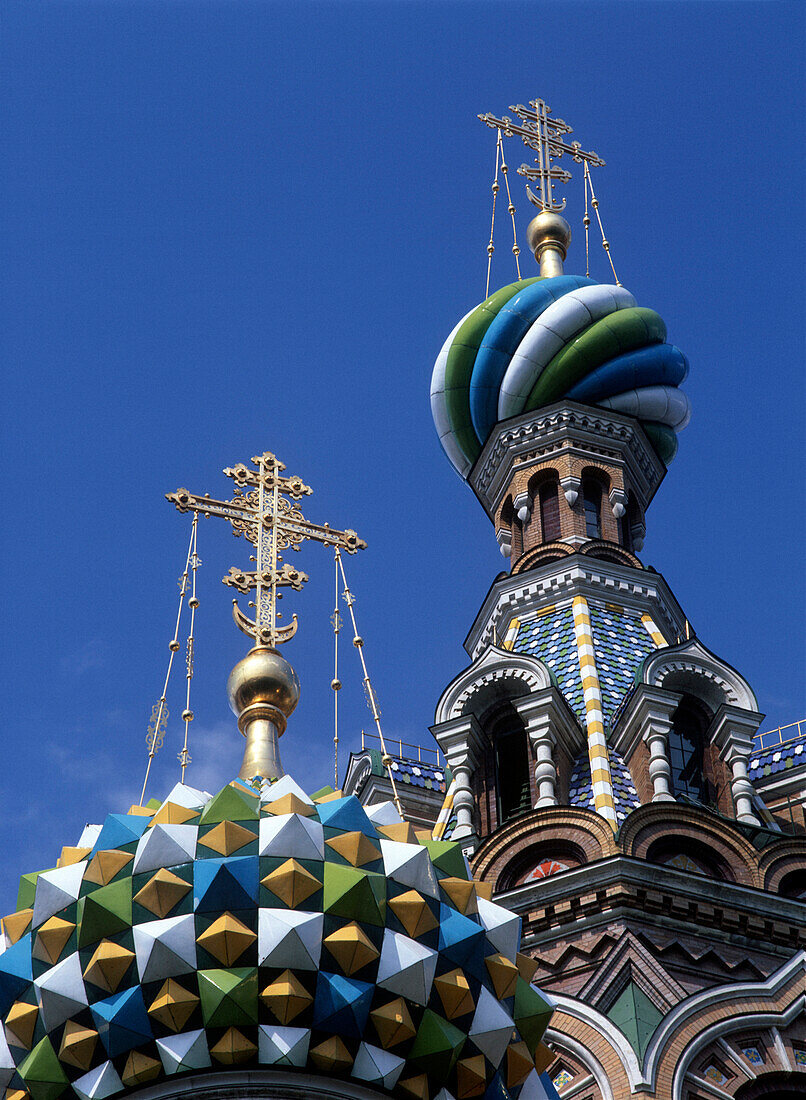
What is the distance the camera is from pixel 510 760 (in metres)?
26.0

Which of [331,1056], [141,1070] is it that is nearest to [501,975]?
[331,1056]

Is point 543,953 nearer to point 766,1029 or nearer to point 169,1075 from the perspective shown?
point 766,1029

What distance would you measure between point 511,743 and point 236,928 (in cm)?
962

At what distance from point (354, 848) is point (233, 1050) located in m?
1.70

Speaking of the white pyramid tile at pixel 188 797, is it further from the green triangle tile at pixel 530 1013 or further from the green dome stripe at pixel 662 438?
the green dome stripe at pixel 662 438

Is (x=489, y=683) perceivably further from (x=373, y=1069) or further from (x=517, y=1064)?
(x=373, y=1069)

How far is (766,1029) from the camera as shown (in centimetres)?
2181

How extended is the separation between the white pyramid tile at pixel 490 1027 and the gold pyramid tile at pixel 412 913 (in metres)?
0.62

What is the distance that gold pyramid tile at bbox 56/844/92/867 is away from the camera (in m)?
18.0

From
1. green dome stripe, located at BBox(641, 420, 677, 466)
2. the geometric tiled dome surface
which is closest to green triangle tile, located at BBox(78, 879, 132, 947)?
the geometric tiled dome surface

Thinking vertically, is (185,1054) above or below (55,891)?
below

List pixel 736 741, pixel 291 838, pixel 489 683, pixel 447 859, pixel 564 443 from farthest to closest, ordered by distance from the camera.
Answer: pixel 564 443
pixel 489 683
pixel 736 741
pixel 447 859
pixel 291 838

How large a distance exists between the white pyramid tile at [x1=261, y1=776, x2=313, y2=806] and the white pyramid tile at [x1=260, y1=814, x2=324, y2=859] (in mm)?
420

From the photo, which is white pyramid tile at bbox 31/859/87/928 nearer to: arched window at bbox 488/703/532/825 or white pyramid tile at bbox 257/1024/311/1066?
white pyramid tile at bbox 257/1024/311/1066
